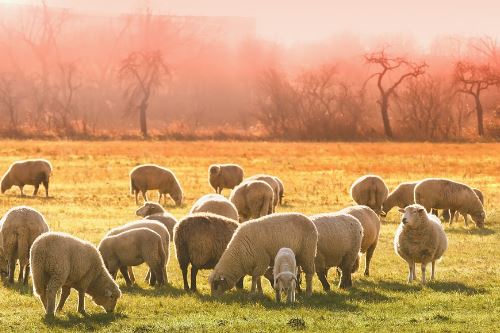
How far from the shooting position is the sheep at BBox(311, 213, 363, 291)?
52.9 feet

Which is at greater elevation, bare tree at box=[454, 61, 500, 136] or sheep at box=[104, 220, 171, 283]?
bare tree at box=[454, 61, 500, 136]

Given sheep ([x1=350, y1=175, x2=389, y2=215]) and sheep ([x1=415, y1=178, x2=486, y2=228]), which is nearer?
sheep ([x1=415, y1=178, x2=486, y2=228])

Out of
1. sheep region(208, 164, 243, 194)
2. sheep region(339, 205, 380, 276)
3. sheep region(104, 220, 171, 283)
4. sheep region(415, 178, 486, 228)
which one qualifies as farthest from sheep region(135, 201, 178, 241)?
sheep region(208, 164, 243, 194)

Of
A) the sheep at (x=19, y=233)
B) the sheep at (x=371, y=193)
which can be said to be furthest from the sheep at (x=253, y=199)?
the sheep at (x=19, y=233)

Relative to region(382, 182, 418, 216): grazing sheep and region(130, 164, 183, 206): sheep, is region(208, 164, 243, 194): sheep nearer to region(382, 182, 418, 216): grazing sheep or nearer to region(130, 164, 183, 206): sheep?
region(130, 164, 183, 206): sheep

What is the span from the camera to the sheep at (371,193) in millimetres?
27094

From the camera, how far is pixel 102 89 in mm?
107500

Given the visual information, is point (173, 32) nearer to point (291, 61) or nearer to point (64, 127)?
point (291, 61)

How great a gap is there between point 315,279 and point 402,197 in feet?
34.4

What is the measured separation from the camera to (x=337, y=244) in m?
16.2

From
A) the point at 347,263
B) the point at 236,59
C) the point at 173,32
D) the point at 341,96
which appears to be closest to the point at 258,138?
the point at 341,96

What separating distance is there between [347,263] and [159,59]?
70.2 metres

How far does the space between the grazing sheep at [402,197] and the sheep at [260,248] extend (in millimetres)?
12426

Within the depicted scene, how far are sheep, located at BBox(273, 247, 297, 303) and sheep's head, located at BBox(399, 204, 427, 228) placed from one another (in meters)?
3.23
